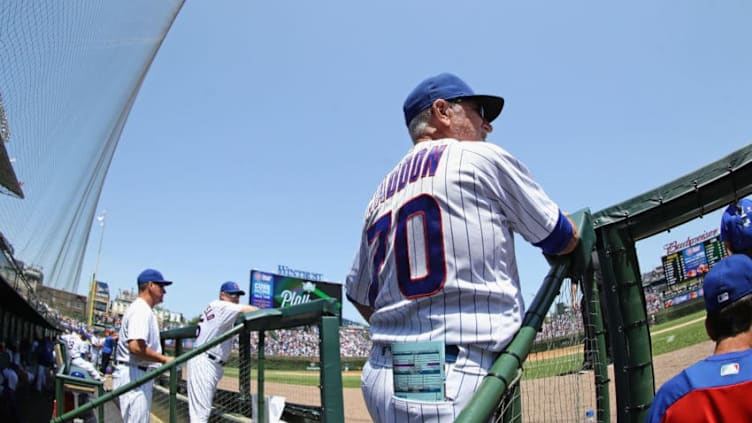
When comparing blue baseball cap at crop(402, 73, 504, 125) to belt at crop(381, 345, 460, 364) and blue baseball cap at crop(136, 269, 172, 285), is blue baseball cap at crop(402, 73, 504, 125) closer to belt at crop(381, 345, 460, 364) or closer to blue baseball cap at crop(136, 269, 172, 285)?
belt at crop(381, 345, 460, 364)

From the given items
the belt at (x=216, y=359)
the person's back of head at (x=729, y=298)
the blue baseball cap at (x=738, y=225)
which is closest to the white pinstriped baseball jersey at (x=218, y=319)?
Result: the belt at (x=216, y=359)

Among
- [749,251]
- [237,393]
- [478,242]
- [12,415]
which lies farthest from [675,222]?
[12,415]

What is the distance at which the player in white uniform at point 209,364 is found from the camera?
14.4 feet

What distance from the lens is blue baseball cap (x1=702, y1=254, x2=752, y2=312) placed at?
1424 millimetres

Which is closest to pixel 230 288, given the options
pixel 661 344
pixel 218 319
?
pixel 218 319

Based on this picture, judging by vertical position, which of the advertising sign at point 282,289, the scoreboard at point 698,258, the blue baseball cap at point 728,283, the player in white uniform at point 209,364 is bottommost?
the player in white uniform at point 209,364

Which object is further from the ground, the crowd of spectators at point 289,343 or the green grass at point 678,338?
the crowd of spectators at point 289,343

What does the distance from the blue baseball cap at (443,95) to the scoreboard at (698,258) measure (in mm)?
1021

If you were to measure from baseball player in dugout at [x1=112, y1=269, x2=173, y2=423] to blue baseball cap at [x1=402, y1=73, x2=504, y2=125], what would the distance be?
322cm

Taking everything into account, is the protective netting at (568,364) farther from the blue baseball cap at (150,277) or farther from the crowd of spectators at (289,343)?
the blue baseball cap at (150,277)

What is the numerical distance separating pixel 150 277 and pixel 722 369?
447cm

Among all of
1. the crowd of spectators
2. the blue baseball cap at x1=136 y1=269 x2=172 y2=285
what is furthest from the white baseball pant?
the blue baseball cap at x1=136 y1=269 x2=172 y2=285

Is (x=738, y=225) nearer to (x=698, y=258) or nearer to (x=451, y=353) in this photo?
(x=451, y=353)

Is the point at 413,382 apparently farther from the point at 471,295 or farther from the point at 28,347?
the point at 28,347
